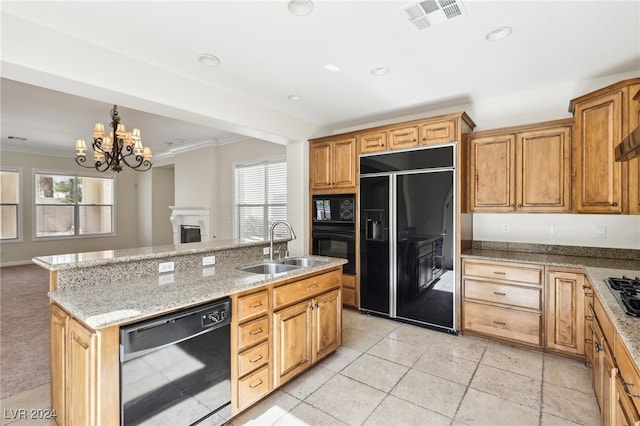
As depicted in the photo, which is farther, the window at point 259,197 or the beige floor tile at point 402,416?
the window at point 259,197

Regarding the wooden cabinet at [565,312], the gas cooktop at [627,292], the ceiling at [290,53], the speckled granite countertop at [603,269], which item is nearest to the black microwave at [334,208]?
the ceiling at [290,53]

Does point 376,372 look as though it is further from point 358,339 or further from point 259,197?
point 259,197

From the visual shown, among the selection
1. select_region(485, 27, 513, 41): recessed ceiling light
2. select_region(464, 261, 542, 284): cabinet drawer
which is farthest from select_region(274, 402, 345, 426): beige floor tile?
select_region(485, 27, 513, 41): recessed ceiling light

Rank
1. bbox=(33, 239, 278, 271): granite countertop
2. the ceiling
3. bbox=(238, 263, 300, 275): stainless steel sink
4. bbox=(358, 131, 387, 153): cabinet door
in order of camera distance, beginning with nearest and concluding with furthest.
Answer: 1. bbox=(33, 239, 278, 271): granite countertop
2. the ceiling
3. bbox=(238, 263, 300, 275): stainless steel sink
4. bbox=(358, 131, 387, 153): cabinet door

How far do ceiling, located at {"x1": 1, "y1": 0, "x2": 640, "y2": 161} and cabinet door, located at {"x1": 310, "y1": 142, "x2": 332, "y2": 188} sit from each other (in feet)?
2.06

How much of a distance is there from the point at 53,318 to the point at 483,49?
11.8ft

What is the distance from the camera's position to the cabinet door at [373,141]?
3752 mm

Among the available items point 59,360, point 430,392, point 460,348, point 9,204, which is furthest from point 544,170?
point 9,204

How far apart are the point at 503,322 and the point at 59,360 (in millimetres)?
3578

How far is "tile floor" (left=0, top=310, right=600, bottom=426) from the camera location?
1.99 metres

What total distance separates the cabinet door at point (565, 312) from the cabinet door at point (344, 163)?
7.76 feet

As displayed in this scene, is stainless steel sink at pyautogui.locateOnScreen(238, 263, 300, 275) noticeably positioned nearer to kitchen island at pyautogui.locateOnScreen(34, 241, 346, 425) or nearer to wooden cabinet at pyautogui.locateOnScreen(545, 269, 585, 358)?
kitchen island at pyautogui.locateOnScreen(34, 241, 346, 425)

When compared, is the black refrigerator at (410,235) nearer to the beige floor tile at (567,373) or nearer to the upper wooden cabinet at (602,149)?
the beige floor tile at (567,373)

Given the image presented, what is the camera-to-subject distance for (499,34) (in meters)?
2.28
